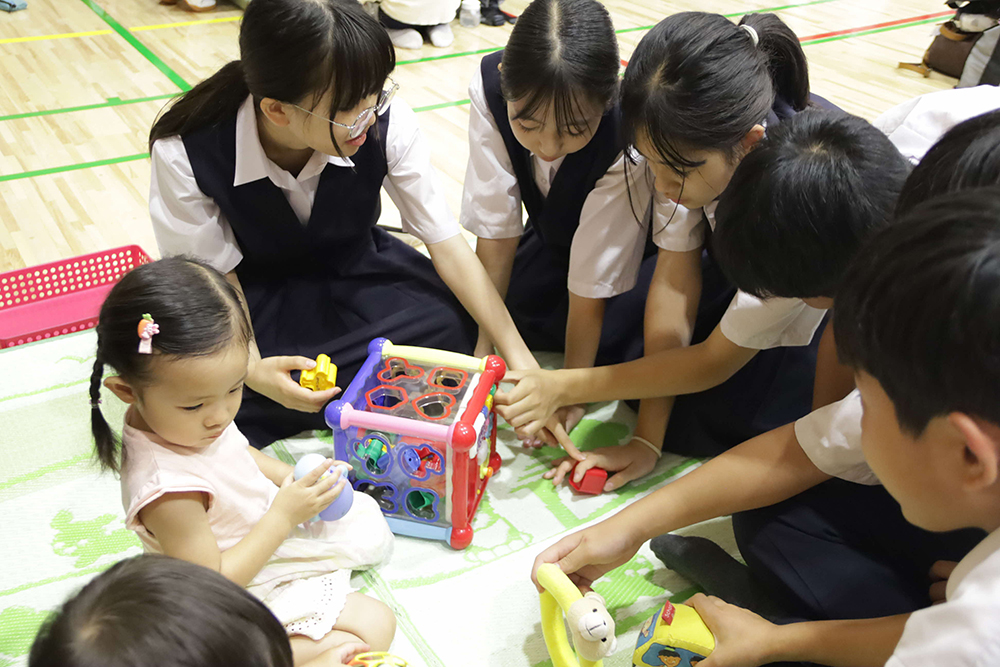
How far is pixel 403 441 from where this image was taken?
1073 millimetres

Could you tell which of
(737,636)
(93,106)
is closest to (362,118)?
(737,636)

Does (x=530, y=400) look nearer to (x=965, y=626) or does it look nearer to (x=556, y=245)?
(x=556, y=245)

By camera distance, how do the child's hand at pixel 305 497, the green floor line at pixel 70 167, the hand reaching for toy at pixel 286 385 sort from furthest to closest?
1. the green floor line at pixel 70 167
2. the hand reaching for toy at pixel 286 385
3. the child's hand at pixel 305 497

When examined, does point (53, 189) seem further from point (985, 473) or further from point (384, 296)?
point (985, 473)

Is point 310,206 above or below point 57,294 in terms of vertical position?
above

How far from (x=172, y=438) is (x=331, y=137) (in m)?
0.47

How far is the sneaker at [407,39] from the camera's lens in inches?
132

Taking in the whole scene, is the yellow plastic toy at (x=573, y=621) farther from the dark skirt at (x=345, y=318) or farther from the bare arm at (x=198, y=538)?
the dark skirt at (x=345, y=318)

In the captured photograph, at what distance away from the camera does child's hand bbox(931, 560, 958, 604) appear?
2.81 feet

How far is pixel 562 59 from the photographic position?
1030 millimetres

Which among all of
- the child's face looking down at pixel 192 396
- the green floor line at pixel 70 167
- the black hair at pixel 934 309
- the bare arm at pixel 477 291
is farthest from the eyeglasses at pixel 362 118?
the green floor line at pixel 70 167

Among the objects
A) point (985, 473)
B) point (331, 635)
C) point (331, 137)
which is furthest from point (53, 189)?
point (985, 473)

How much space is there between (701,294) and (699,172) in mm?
349

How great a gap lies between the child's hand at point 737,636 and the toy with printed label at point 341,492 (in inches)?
17.3
